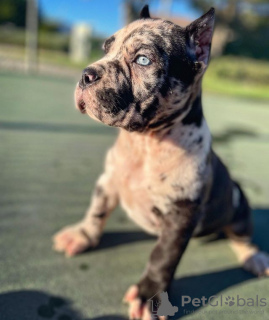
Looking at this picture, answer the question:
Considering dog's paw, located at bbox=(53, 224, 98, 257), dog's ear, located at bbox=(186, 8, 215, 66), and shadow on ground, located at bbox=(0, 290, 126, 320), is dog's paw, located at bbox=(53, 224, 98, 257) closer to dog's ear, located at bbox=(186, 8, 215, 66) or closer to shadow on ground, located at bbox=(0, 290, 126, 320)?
shadow on ground, located at bbox=(0, 290, 126, 320)

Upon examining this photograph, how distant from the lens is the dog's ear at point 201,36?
2.04m

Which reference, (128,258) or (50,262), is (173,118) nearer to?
(128,258)

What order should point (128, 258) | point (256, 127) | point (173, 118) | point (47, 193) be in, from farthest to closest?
point (256, 127) < point (47, 193) < point (128, 258) < point (173, 118)

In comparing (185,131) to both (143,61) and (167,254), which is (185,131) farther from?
(167,254)

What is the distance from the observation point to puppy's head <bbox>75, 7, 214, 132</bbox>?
1.92m

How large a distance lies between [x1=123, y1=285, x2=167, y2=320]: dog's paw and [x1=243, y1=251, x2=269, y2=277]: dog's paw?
0.91 metres

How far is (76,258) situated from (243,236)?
4.43 feet

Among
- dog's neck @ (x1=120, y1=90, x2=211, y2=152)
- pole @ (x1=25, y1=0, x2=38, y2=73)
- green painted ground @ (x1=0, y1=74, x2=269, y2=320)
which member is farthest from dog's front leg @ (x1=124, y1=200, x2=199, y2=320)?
pole @ (x1=25, y1=0, x2=38, y2=73)

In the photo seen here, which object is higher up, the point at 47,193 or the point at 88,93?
the point at 88,93

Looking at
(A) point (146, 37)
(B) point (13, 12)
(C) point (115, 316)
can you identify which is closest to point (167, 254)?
(C) point (115, 316)

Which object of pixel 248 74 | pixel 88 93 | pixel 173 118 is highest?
pixel 248 74

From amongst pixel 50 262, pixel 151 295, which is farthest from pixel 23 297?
pixel 151 295

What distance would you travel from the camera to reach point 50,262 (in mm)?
2338

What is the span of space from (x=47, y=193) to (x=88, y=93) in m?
1.62
